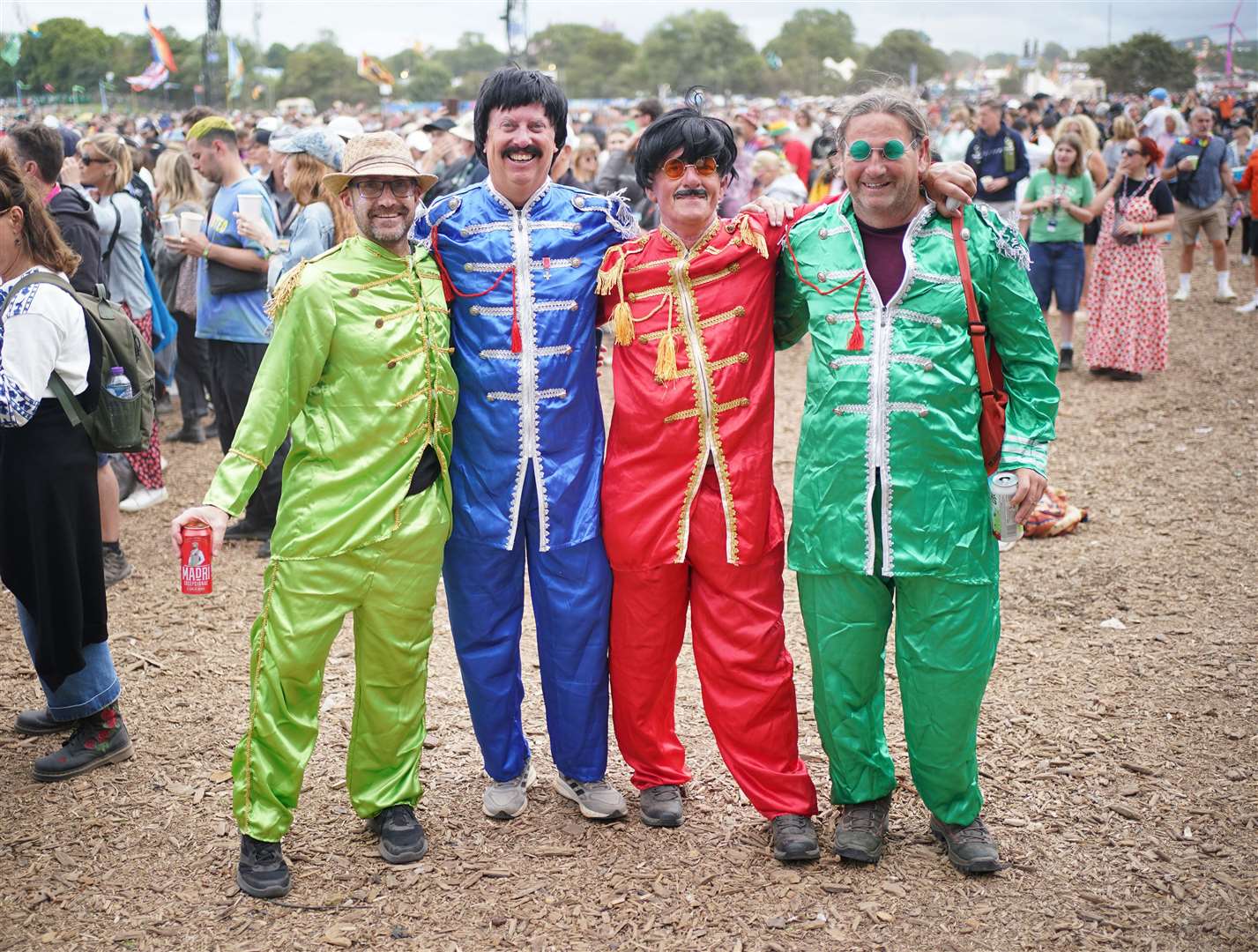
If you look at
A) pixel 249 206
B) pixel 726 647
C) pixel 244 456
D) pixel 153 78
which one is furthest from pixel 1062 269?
pixel 153 78

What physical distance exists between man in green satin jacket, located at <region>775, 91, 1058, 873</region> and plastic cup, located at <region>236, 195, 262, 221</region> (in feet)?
12.1

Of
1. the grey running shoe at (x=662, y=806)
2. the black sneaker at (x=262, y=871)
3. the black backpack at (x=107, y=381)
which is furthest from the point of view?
the black backpack at (x=107, y=381)

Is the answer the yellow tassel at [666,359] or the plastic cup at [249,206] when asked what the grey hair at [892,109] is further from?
the plastic cup at [249,206]

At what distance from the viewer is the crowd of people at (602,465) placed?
311 centimetres

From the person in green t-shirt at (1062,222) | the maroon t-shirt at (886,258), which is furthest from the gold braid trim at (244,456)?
the person in green t-shirt at (1062,222)

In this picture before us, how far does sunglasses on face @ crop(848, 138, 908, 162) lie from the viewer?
9.96ft

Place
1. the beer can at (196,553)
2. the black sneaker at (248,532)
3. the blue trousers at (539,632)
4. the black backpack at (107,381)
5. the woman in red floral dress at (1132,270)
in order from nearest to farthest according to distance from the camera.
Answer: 1. the beer can at (196,553)
2. the blue trousers at (539,632)
3. the black backpack at (107,381)
4. the black sneaker at (248,532)
5. the woman in red floral dress at (1132,270)

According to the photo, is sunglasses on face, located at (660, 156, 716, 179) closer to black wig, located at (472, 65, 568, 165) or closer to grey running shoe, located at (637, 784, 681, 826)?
black wig, located at (472, 65, 568, 165)

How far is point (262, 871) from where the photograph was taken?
3.22 meters

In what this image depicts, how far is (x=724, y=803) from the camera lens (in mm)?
3697

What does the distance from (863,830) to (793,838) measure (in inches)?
8.1

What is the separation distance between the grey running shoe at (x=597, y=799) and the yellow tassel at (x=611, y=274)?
1.57 metres

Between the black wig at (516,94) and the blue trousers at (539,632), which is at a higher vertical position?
the black wig at (516,94)

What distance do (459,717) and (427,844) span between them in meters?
0.90
